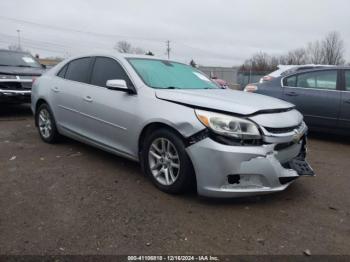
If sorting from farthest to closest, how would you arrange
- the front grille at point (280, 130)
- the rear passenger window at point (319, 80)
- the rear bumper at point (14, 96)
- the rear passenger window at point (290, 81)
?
the rear bumper at point (14, 96), the rear passenger window at point (290, 81), the rear passenger window at point (319, 80), the front grille at point (280, 130)

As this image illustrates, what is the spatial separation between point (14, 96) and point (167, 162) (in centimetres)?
588

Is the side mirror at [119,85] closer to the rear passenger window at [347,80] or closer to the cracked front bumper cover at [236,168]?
the cracked front bumper cover at [236,168]

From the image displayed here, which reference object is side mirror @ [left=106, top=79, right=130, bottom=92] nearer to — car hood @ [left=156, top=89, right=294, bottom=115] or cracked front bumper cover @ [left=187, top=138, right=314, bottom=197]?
car hood @ [left=156, top=89, right=294, bottom=115]

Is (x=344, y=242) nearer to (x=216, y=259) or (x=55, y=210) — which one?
(x=216, y=259)

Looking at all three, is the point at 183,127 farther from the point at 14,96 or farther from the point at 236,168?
the point at 14,96

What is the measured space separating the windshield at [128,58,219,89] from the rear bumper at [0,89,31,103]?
4.74 metres

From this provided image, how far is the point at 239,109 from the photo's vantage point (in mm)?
3516

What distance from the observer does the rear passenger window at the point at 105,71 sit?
4547 mm

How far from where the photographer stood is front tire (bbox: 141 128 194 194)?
3.60 meters

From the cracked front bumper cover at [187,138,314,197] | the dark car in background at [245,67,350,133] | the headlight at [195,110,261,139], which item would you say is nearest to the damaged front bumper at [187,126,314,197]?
the cracked front bumper cover at [187,138,314,197]

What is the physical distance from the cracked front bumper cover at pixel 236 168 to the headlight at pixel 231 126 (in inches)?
4.6

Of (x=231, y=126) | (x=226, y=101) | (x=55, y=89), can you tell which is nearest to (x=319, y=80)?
(x=226, y=101)

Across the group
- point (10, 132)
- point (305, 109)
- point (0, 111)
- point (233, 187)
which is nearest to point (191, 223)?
point (233, 187)

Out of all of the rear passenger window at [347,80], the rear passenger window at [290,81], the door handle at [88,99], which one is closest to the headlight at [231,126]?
the door handle at [88,99]
